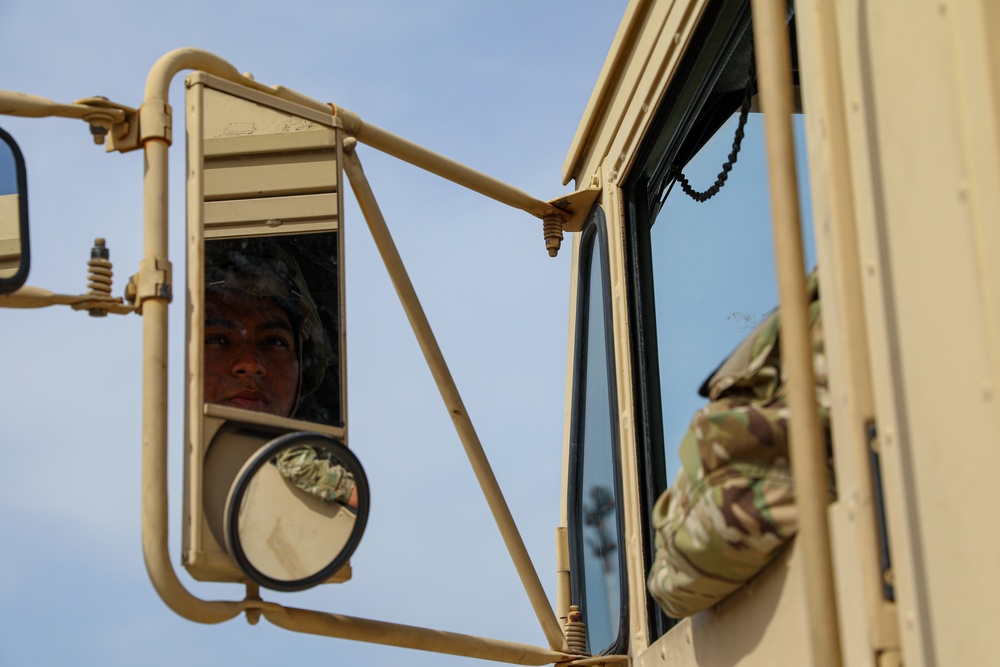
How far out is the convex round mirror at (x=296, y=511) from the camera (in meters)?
3.09

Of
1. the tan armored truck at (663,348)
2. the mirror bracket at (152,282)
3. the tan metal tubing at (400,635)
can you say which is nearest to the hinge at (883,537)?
the tan armored truck at (663,348)

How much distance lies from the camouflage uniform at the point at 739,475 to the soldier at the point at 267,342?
82 centimetres

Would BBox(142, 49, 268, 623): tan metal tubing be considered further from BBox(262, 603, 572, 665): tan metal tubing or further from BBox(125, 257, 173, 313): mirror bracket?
BBox(262, 603, 572, 665): tan metal tubing

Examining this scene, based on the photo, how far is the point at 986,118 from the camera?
74.9 inches

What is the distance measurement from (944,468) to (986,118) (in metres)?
0.45

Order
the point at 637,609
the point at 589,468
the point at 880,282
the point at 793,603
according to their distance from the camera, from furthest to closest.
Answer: the point at 589,468 < the point at 637,609 < the point at 793,603 < the point at 880,282

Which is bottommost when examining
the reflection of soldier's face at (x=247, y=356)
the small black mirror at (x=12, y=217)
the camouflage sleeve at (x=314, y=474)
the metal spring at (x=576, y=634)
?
the metal spring at (x=576, y=634)

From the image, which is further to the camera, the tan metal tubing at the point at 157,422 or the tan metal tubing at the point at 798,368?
the tan metal tubing at the point at 157,422

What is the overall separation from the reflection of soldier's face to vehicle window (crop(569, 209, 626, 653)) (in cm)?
103

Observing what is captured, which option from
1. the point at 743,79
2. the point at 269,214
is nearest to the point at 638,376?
the point at 743,79

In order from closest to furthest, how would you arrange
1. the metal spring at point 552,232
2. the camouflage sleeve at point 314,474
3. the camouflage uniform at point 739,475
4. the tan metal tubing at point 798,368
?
the tan metal tubing at point 798,368 < the camouflage uniform at point 739,475 < the camouflage sleeve at point 314,474 < the metal spring at point 552,232

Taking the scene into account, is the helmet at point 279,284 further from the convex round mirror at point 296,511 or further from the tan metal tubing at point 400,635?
the tan metal tubing at point 400,635

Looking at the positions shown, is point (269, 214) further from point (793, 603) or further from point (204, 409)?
point (793, 603)

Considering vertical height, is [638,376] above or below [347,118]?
below
